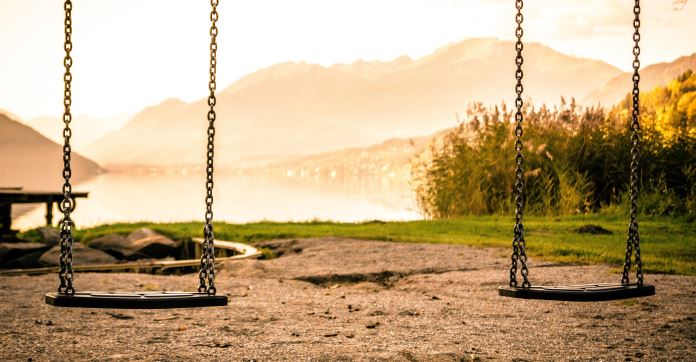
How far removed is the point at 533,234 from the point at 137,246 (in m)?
6.19

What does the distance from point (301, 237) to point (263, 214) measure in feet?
56.0

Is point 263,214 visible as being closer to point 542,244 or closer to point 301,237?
point 301,237

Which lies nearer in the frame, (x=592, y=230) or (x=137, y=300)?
(x=137, y=300)

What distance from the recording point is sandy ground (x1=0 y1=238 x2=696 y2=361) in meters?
5.49

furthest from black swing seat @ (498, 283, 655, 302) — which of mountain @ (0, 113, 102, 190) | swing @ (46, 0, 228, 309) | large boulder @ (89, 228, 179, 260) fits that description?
mountain @ (0, 113, 102, 190)

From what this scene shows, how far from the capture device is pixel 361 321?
6.63m

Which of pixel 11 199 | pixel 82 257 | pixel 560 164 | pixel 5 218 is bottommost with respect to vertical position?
pixel 82 257

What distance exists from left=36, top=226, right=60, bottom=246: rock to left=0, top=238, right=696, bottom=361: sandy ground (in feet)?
13.6

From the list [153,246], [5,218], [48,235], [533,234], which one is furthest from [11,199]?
[533,234]

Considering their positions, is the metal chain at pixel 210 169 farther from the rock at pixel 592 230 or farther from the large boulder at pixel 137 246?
the rock at pixel 592 230

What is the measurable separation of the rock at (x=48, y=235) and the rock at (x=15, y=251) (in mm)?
926

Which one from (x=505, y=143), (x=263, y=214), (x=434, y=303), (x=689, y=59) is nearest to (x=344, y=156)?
(x=689, y=59)

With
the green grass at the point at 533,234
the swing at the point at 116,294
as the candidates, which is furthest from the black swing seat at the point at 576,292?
the green grass at the point at 533,234

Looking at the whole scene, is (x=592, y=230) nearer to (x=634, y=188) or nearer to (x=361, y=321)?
(x=634, y=188)
